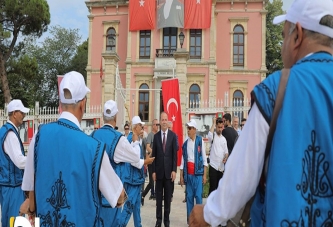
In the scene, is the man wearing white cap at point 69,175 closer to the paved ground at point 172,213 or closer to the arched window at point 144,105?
the paved ground at point 172,213

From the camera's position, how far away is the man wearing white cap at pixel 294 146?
63.3 inches

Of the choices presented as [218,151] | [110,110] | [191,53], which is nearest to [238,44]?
[191,53]

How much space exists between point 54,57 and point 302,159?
4374 cm

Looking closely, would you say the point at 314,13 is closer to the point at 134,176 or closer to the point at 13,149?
the point at 13,149

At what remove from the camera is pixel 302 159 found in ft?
5.32

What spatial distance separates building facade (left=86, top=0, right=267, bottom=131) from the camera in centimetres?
2847

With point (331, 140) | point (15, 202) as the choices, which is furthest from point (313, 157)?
point (15, 202)

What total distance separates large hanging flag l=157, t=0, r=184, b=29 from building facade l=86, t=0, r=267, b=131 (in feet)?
2.98

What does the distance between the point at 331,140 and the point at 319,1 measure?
0.66 meters

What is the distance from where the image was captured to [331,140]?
1.63 metres

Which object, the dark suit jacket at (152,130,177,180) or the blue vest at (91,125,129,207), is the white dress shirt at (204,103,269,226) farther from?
the dark suit jacket at (152,130,177,180)

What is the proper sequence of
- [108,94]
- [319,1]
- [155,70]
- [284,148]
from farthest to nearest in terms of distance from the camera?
[155,70], [108,94], [319,1], [284,148]

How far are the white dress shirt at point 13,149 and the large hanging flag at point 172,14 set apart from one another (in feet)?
79.1

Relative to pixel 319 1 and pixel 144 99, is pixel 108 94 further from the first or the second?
pixel 319 1
